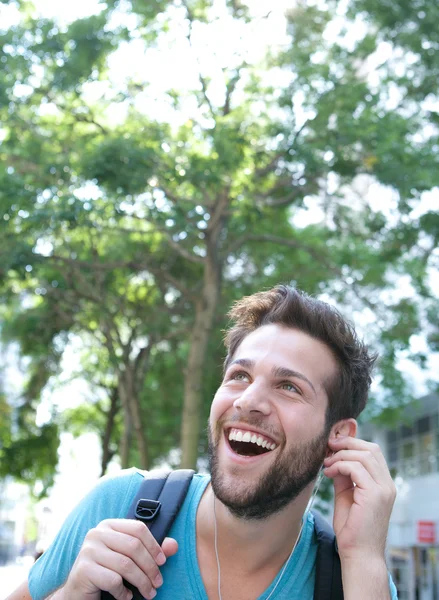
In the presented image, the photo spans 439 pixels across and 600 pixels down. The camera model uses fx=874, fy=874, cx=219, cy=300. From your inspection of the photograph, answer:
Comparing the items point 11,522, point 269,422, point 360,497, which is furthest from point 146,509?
point 11,522

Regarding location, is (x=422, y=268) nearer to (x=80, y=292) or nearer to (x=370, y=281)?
(x=370, y=281)

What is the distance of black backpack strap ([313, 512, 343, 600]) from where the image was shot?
2.67m

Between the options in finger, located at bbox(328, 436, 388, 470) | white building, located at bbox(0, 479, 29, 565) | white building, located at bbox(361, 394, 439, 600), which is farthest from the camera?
white building, located at bbox(0, 479, 29, 565)

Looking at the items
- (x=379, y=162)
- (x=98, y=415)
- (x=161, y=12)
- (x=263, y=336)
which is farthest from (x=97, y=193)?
(x=98, y=415)

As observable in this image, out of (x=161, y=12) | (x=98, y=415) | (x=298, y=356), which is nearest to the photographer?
(x=298, y=356)

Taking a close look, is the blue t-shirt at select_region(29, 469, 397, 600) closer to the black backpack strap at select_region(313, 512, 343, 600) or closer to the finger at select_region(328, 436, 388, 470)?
the black backpack strap at select_region(313, 512, 343, 600)

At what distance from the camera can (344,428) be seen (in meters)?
3.03

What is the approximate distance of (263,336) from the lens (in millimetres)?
2979

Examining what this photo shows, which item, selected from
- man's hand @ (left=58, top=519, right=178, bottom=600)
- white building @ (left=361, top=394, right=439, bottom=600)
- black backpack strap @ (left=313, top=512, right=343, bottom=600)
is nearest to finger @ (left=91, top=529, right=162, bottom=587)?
man's hand @ (left=58, top=519, right=178, bottom=600)

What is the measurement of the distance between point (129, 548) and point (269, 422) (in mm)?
625

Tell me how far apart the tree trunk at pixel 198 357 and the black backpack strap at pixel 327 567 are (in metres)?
11.2

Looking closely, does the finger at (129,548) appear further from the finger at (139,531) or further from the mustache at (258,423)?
the mustache at (258,423)

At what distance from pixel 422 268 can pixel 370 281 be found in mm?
936

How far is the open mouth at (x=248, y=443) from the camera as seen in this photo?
267 centimetres
